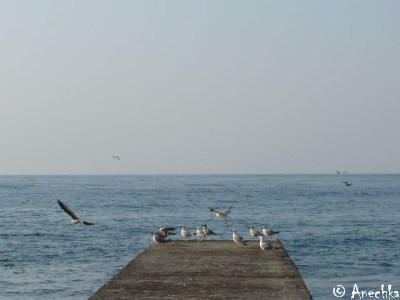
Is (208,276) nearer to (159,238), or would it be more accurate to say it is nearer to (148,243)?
(159,238)

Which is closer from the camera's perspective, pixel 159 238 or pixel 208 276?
pixel 208 276

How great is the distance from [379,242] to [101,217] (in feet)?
84.0

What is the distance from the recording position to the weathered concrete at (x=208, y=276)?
1338 cm

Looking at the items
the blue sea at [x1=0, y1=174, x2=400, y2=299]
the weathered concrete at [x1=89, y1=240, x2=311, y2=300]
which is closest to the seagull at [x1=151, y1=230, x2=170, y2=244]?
the weathered concrete at [x1=89, y1=240, x2=311, y2=300]

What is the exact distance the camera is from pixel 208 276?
599 inches

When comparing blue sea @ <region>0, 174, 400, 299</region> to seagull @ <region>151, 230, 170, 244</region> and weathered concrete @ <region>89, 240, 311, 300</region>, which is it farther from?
weathered concrete @ <region>89, 240, 311, 300</region>

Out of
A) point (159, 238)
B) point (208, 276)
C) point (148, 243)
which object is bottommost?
point (148, 243)

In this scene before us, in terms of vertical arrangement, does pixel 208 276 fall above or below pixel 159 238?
below

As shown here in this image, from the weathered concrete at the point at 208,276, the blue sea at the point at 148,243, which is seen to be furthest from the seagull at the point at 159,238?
the blue sea at the point at 148,243

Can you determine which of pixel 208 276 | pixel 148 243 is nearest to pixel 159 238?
pixel 208 276

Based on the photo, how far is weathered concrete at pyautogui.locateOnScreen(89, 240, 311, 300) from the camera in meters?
13.4

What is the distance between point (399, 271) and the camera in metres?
28.7

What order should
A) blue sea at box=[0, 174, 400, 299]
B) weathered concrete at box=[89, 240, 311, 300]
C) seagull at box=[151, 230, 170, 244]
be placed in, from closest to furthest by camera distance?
weathered concrete at box=[89, 240, 311, 300] → seagull at box=[151, 230, 170, 244] → blue sea at box=[0, 174, 400, 299]

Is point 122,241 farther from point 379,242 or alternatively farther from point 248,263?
point 248,263
